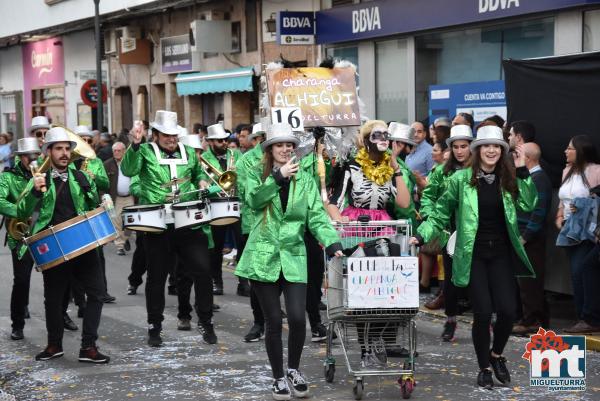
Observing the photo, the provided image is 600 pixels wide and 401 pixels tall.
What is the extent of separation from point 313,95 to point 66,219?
2.80 metres

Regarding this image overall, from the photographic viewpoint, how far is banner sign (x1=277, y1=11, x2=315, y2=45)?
71.4 feet

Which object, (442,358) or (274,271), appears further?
(442,358)

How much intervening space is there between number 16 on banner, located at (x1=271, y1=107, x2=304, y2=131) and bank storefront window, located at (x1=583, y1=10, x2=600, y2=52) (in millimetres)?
6640

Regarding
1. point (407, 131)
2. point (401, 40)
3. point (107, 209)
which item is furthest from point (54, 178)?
point (401, 40)

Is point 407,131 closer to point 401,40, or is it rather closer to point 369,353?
point 369,353

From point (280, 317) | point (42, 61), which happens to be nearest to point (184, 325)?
point (280, 317)

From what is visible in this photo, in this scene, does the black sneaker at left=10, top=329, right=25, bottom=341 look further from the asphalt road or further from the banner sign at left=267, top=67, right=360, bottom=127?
the banner sign at left=267, top=67, right=360, bottom=127

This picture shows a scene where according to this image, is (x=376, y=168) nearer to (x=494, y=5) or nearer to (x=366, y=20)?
(x=494, y=5)

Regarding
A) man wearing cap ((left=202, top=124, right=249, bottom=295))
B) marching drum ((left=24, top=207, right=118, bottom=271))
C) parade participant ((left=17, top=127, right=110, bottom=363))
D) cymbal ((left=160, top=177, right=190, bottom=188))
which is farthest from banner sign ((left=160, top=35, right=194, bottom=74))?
marching drum ((left=24, top=207, right=118, bottom=271))

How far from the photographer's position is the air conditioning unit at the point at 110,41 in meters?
31.9

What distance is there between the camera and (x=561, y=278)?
11055 mm

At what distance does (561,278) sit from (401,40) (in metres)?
9.84

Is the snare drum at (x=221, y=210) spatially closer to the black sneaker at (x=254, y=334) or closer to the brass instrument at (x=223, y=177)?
the brass instrument at (x=223, y=177)

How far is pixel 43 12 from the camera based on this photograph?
36.3 metres
